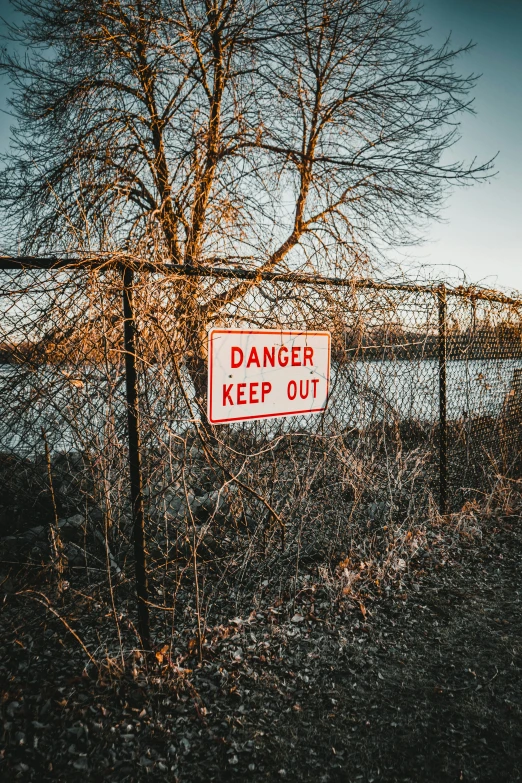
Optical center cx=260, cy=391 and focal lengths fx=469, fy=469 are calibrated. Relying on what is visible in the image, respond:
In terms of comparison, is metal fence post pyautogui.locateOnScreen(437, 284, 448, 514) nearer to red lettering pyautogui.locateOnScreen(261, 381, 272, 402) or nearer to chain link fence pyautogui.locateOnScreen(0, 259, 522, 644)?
chain link fence pyautogui.locateOnScreen(0, 259, 522, 644)

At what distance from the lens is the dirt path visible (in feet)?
6.28

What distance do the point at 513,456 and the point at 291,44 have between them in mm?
6106

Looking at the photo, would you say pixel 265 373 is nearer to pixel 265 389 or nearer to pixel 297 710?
pixel 265 389

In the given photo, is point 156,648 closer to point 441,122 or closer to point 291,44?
point 291,44

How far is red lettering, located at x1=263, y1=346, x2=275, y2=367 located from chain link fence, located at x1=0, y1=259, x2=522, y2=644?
1.32ft

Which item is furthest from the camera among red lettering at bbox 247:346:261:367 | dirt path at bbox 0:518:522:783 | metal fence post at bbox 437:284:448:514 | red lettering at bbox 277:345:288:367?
metal fence post at bbox 437:284:448:514

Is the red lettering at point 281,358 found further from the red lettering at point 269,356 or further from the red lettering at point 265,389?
the red lettering at point 265,389

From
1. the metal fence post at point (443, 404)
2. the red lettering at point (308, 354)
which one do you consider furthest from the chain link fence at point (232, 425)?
the red lettering at point (308, 354)

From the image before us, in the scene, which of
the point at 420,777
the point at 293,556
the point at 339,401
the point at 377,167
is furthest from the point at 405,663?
the point at 377,167

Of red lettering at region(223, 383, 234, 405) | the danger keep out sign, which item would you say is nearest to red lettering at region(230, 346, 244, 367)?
the danger keep out sign

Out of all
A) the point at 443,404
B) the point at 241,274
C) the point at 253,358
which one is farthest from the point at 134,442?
the point at 443,404

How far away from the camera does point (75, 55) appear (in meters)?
6.02

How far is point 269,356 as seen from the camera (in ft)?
8.96

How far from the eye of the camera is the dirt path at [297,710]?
1.91 meters
